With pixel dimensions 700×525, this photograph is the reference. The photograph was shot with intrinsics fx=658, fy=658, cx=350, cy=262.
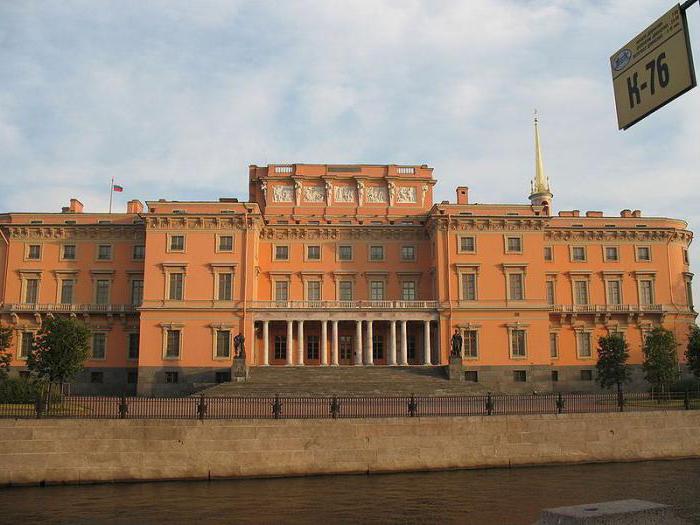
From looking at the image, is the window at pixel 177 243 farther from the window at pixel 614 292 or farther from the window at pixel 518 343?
the window at pixel 614 292

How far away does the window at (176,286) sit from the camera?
167ft

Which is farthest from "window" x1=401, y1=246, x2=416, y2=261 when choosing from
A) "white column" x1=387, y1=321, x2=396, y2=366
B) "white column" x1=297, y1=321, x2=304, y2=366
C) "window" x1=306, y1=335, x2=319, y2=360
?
"white column" x1=297, y1=321, x2=304, y2=366

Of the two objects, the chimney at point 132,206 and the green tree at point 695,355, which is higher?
the chimney at point 132,206

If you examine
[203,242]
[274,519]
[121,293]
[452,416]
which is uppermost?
[203,242]

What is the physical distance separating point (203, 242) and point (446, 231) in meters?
19.2

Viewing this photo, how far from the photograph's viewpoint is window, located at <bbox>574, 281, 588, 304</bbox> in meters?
56.2

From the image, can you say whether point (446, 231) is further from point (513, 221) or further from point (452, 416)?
point (452, 416)

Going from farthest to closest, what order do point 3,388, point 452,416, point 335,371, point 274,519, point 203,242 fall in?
point 203,242 < point 335,371 < point 3,388 < point 452,416 < point 274,519

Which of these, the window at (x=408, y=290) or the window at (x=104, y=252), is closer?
the window at (x=104, y=252)

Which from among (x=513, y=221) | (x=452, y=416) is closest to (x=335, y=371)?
(x=513, y=221)

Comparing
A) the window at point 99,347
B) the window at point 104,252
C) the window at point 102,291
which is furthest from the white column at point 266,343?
the window at point 104,252

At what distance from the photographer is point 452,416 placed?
2511 centimetres

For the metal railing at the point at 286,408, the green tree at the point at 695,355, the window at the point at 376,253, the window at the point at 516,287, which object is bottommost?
the metal railing at the point at 286,408

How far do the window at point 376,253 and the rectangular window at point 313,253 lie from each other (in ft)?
14.3
